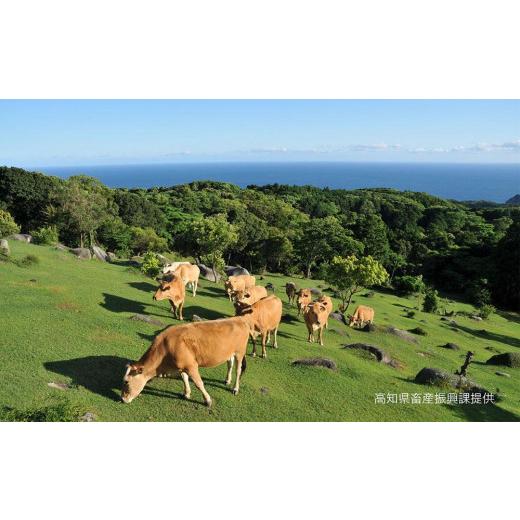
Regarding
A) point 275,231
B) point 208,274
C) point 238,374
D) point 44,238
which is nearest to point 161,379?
point 238,374

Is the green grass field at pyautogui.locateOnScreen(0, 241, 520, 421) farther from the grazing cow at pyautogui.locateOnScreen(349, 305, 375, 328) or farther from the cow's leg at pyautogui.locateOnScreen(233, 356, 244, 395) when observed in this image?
the grazing cow at pyautogui.locateOnScreen(349, 305, 375, 328)

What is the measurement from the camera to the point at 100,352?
36.2 ft

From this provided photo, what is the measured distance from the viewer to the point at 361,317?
23375 millimetres

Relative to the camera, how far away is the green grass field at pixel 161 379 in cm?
920

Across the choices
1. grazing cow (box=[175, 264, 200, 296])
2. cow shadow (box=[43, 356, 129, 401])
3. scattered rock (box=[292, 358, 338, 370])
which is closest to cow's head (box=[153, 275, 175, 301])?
grazing cow (box=[175, 264, 200, 296])

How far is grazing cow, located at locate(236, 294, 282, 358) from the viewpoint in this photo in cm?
1289

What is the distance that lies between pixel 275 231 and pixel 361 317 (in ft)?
115

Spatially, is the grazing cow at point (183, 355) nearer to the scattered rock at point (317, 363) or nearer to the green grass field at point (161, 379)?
the green grass field at point (161, 379)

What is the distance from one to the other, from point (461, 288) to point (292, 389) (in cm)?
5005

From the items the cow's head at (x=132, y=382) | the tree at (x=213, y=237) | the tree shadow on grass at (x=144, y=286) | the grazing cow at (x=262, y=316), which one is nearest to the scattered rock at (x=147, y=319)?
the grazing cow at (x=262, y=316)

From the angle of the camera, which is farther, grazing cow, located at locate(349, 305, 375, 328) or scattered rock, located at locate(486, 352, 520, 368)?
grazing cow, located at locate(349, 305, 375, 328)

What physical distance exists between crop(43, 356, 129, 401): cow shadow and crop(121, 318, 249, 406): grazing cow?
2.20 feet

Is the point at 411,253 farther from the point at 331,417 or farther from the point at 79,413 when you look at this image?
the point at 79,413

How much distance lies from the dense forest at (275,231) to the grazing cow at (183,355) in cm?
1978
